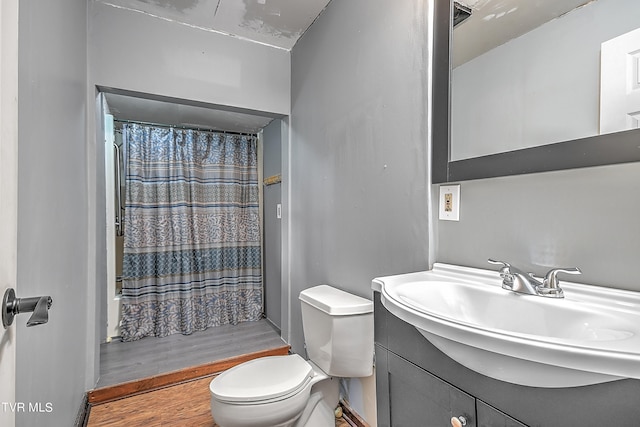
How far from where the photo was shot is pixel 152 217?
111 inches

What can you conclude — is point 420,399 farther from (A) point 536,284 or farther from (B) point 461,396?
(A) point 536,284

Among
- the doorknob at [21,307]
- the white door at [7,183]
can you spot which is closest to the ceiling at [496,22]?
the white door at [7,183]

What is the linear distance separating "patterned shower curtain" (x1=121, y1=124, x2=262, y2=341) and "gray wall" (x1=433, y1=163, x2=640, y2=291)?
2392 mm

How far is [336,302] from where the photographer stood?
1.46 meters

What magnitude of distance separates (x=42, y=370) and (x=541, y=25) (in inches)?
76.5

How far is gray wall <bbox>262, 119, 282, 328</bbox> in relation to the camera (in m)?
2.83

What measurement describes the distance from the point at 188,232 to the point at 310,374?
77.9 inches

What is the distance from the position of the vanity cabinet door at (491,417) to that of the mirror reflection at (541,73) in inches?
28.6

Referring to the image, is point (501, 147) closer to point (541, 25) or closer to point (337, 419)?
point (541, 25)

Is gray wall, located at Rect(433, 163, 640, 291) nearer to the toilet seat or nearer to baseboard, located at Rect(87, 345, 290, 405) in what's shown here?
the toilet seat

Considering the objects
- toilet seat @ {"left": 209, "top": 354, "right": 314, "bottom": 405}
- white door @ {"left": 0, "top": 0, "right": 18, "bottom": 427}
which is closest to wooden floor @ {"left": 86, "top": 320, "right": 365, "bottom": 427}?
toilet seat @ {"left": 209, "top": 354, "right": 314, "bottom": 405}

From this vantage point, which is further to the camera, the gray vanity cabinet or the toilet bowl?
the toilet bowl

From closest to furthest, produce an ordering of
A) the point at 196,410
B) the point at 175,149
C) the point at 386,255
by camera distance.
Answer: the point at 386,255, the point at 196,410, the point at 175,149

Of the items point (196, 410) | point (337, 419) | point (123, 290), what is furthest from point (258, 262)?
point (337, 419)
